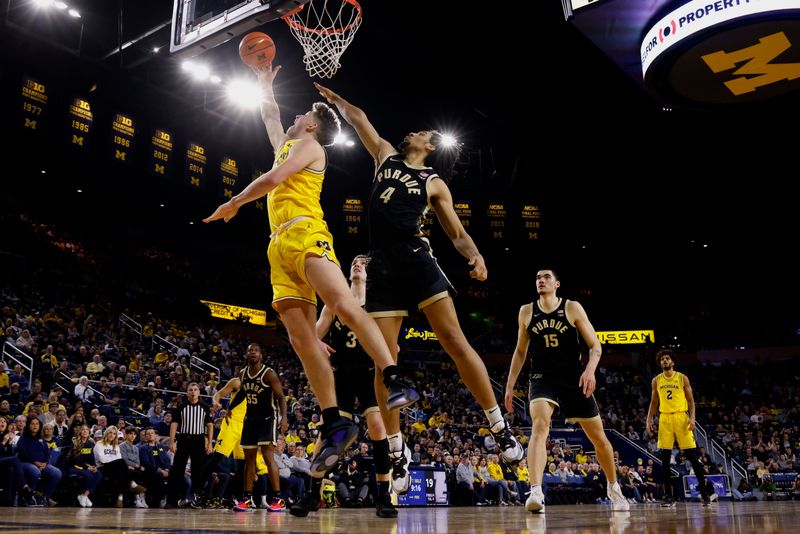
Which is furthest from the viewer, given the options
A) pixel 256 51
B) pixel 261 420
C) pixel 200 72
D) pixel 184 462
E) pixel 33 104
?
pixel 33 104

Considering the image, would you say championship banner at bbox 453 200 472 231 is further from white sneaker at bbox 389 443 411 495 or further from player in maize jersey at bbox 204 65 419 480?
player in maize jersey at bbox 204 65 419 480

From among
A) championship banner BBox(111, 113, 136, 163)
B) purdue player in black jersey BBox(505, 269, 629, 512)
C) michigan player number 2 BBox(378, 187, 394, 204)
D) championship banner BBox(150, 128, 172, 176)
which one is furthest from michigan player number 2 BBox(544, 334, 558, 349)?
championship banner BBox(150, 128, 172, 176)

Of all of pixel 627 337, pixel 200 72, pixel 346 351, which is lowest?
pixel 346 351

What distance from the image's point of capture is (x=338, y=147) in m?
25.4

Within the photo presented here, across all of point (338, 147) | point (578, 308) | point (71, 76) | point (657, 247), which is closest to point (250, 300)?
point (338, 147)

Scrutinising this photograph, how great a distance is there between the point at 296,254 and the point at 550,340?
3.21 metres

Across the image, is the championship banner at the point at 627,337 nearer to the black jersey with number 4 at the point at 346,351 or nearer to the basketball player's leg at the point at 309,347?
the black jersey with number 4 at the point at 346,351

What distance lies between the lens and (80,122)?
20297 mm

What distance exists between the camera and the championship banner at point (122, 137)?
21.0 metres

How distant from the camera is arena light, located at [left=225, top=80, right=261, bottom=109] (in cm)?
1884

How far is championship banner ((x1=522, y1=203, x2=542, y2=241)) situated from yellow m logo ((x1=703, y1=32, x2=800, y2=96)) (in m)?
21.2

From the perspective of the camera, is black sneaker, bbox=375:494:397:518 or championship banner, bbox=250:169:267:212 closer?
black sneaker, bbox=375:494:397:518

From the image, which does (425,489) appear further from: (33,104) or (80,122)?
(33,104)

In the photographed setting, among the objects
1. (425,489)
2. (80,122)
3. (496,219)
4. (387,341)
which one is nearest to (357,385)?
(387,341)
